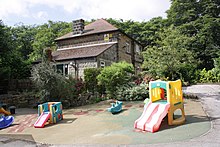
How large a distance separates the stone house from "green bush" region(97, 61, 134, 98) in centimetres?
429

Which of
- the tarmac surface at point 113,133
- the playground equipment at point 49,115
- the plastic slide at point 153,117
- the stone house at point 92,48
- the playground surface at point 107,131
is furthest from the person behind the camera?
the stone house at point 92,48

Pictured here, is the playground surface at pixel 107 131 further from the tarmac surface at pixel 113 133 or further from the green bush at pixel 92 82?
the green bush at pixel 92 82

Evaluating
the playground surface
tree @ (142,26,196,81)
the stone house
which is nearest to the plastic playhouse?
the playground surface

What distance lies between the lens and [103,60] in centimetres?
1878

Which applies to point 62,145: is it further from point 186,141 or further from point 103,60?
point 103,60

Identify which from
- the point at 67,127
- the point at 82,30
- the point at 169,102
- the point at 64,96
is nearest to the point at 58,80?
the point at 64,96

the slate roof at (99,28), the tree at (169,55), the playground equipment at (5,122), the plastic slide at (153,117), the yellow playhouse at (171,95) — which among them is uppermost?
the slate roof at (99,28)

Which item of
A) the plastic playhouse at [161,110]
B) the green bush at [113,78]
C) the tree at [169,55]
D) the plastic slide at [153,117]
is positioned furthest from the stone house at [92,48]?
the plastic slide at [153,117]

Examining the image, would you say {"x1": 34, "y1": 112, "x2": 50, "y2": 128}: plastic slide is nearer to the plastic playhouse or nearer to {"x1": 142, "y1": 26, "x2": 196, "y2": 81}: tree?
the plastic playhouse

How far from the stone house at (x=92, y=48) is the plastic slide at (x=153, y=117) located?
11.8 metres

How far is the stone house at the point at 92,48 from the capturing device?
18.4 m

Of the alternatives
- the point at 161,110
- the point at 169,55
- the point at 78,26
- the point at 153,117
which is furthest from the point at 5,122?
the point at 78,26

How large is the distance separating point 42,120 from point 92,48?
14.3 m

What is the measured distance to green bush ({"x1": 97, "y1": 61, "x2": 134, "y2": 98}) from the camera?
13.2 m
